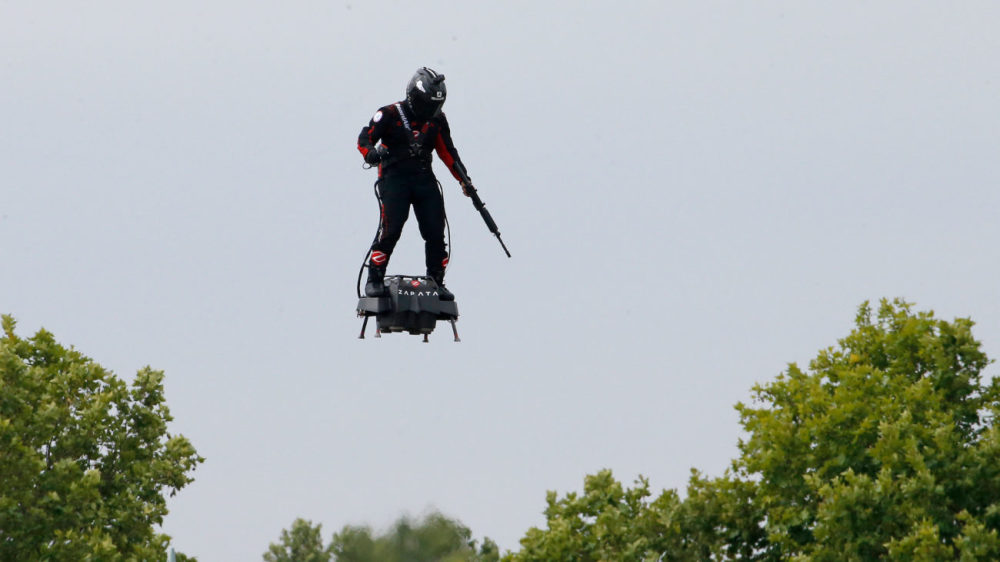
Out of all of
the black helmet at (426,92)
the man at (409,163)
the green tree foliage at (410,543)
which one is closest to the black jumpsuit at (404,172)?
the man at (409,163)

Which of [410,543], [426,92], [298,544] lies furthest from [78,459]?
[298,544]

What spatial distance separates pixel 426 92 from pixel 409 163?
3.77ft

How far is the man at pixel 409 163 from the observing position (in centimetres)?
2394

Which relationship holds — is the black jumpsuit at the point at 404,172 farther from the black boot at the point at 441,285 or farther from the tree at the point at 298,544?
the tree at the point at 298,544

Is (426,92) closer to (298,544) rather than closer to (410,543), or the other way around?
(410,543)

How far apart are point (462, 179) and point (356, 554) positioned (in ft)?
54.0

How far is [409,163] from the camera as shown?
79.7 feet

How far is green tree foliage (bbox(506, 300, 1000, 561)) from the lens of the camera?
119 ft

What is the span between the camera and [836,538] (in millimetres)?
36812

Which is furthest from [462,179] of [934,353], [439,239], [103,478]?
[103,478]

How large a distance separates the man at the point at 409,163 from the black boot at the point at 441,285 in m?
0.01

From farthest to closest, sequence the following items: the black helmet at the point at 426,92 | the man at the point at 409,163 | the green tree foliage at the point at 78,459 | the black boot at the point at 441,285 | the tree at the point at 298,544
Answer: the tree at the point at 298,544 → the green tree foliage at the point at 78,459 → the black boot at the point at 441,285 → the man at the point at 409,163 → the black helmet at the point at 426,92

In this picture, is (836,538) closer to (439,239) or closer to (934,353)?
(934,353)

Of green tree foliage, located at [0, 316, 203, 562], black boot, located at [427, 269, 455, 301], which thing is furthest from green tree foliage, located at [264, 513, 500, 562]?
black boot, located at [427, 269, 455, 301]
